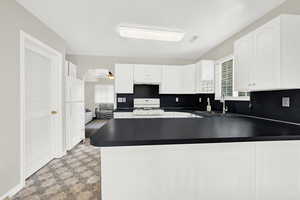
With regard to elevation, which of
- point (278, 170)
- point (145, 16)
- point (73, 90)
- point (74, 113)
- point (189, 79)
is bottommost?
point (278, 170)

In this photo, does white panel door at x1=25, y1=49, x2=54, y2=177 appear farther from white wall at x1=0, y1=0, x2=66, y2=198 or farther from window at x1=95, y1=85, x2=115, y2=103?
window at x1=95, y1=85, x2=115, y2=103

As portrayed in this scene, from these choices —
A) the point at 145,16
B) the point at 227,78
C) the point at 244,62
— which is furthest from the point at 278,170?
the point at 145,16

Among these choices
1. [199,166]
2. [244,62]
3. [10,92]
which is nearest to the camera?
[199,166]

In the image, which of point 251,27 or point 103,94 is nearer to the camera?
point 251,27

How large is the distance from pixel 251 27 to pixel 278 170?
2.32 m

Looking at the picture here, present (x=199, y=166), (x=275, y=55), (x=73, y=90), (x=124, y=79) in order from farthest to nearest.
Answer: (x=124, y=79) < (x=73, y=90) < (x=275, y=55) < (x=199, y=166)

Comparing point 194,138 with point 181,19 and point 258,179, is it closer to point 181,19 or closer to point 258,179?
point 258,179

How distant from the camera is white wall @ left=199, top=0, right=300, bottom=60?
175 cm

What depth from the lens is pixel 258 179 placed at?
109 centimetres

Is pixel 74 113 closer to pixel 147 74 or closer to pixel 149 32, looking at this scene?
pixel 147 74

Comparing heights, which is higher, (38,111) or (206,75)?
(206,75)

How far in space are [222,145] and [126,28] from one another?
2231mm

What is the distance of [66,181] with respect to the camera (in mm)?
2004

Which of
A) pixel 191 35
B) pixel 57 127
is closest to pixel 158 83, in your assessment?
pixel 191 35
